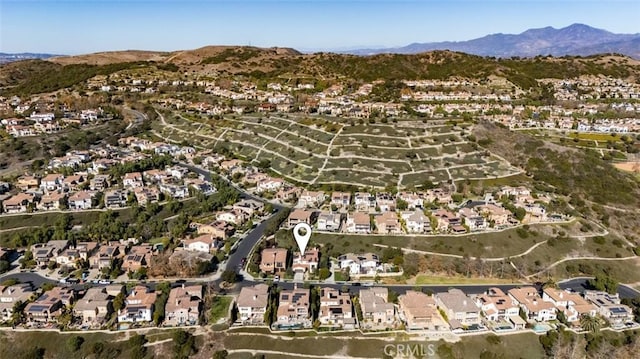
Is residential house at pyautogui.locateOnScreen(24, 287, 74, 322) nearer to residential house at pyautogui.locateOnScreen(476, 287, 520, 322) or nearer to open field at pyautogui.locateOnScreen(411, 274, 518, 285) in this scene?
open field at pyautogui.locateOnScreen(411, 274, 518, 285)

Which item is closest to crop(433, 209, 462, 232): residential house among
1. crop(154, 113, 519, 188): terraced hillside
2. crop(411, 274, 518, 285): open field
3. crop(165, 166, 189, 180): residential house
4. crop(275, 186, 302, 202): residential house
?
crop(411, 274, 518, 285): open field

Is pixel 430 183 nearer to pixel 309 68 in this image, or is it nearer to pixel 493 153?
pixel 493 153

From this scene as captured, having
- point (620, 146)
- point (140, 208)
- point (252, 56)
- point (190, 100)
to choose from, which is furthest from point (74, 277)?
point (252, 56)

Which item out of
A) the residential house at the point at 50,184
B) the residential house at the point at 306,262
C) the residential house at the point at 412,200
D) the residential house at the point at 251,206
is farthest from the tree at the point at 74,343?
the residential house at the point at 412,200

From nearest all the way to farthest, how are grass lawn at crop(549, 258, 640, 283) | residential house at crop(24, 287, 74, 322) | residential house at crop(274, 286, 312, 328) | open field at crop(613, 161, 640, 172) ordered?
residential house at crop(274, 286, 312, 328), residential house at crop(24, 287, 74, 322), grass lawn at crop(549, 258, 640, 283), open field at crop(613, 161, 640, 172)

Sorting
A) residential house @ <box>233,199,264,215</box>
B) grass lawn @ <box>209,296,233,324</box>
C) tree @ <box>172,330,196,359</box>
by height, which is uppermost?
residential house @ <box>233,199,264,215</box>

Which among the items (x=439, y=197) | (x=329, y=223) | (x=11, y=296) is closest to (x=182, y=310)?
(x=11, y=296)

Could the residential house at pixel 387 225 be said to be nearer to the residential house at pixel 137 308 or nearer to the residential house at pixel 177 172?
the residential house at pixel 137 308
